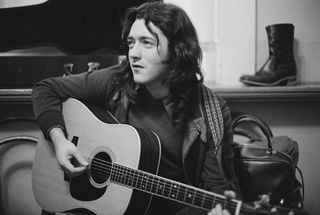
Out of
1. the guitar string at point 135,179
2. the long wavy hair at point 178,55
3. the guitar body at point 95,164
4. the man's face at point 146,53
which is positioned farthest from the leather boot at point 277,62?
the guitar string at point 135,179

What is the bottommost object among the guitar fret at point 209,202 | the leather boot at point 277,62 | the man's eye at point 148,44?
the guitar fret at point 209,202

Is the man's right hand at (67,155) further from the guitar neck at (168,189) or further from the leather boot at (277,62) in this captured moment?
the leather boot at (277,62)

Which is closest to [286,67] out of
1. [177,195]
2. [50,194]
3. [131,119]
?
[131,119]

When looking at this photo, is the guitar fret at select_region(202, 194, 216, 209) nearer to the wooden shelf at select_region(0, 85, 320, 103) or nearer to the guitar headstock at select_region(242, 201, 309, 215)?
the guitar headstock at select_region(242, 201, 309, 215)

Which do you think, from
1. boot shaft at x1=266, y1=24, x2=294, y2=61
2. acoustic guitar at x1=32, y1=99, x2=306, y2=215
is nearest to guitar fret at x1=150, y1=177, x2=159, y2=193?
acoustic guitar at x1=32, y1=99, x2=306, y2=215

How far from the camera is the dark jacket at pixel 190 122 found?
46.8 inches

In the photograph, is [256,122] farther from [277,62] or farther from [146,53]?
[146,53]

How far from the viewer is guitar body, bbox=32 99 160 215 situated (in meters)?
1.07

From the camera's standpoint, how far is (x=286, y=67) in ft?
5.06

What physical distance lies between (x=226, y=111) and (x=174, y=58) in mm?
244

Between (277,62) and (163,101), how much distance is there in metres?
0.56

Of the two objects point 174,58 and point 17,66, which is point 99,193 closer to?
point 174,58

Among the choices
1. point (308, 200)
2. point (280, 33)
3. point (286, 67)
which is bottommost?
point (308, 200)

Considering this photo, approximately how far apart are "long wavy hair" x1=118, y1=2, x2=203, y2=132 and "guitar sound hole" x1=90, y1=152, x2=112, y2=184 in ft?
0.74
